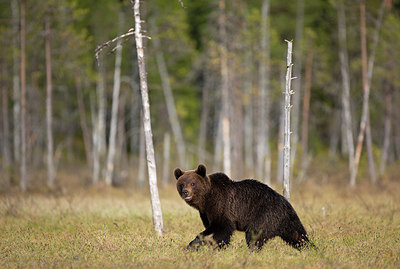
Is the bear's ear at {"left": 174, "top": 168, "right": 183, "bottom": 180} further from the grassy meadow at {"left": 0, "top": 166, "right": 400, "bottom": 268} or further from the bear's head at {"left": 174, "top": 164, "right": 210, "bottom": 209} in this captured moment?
the grassy meadow at {"left": 0, "top": 166, "right": 400, "bottom": 268}

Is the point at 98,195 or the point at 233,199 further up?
the point at 233,199

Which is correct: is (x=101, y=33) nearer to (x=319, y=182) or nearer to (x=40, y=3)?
(x=40, y=3)

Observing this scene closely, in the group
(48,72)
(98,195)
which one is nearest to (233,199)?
(98,195)

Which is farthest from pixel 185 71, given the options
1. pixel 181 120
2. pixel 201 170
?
pixel 201 170

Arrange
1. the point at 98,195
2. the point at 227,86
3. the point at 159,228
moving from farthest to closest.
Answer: the point at 227,86 → the point at 98,195 → the point at 159,228

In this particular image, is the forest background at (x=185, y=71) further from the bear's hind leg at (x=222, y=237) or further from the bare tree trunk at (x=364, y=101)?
the bear's hind leg at (x=222, y=237)

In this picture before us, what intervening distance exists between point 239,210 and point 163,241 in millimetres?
1664

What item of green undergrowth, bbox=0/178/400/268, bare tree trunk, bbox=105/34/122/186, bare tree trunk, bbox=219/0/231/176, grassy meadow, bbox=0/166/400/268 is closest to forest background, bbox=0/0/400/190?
bare tree trunk, bbox=219/0/231/176

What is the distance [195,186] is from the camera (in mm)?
7914

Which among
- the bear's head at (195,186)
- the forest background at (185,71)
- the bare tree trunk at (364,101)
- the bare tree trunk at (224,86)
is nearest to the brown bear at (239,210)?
the bear's head at (195,186)

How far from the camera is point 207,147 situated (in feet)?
124

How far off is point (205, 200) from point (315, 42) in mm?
22145

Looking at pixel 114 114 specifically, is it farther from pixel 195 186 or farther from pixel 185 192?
pixel 185 192

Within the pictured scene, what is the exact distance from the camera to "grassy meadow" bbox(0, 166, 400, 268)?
6.79 meters
